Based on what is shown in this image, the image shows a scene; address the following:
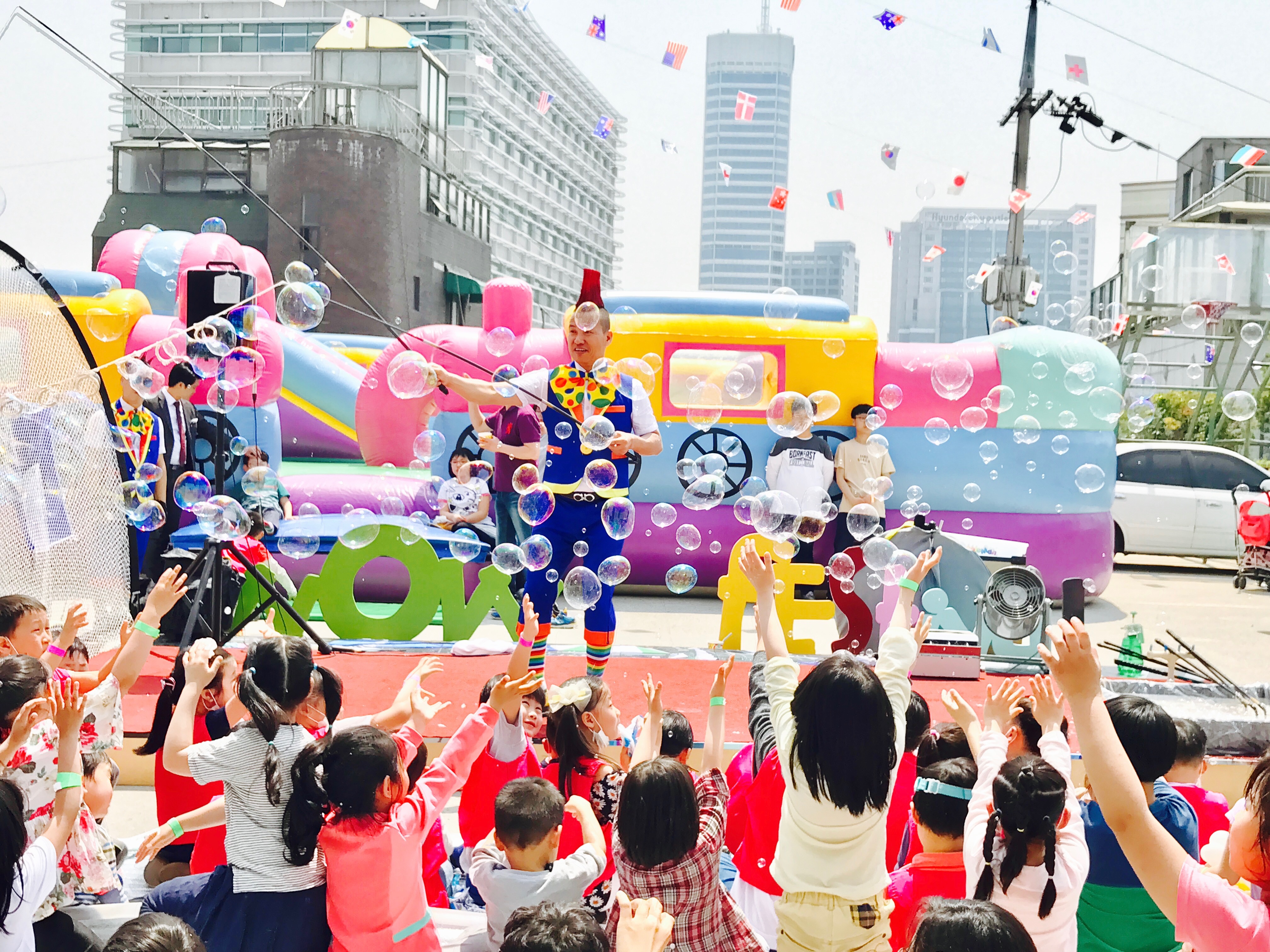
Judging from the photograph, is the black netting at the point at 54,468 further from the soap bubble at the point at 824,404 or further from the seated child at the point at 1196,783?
the seated child at the point at 1196,783

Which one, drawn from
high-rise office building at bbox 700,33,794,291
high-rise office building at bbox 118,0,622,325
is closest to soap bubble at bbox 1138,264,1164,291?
high-rise office building at bbox 118,0,622,325

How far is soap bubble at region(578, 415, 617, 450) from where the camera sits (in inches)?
165

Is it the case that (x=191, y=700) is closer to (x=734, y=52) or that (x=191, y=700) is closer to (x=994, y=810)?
(x=994, y=810)

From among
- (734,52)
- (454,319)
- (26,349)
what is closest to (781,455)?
(26,349)

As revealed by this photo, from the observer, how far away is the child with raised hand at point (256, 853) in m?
2.20

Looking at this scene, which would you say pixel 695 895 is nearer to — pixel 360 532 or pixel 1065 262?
pixel 360 532

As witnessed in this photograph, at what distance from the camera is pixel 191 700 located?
261cm

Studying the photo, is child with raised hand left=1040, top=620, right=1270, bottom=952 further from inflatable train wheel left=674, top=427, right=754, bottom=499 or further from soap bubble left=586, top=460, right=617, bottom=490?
inflatable train wheel left=674, top=427, right=754, bottom=499

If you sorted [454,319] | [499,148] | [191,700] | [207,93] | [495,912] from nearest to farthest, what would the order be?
[495,912] → [191,700] → [454,319] → [207,93] → [499,148]

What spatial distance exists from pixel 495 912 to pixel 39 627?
175cm

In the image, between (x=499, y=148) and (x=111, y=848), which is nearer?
(x=111, y=848)

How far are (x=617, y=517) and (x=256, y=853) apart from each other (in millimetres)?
2187

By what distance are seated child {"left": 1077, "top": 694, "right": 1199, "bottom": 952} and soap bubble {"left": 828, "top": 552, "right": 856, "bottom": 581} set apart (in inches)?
97.5

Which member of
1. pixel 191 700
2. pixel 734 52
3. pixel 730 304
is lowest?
pixel 191 700
